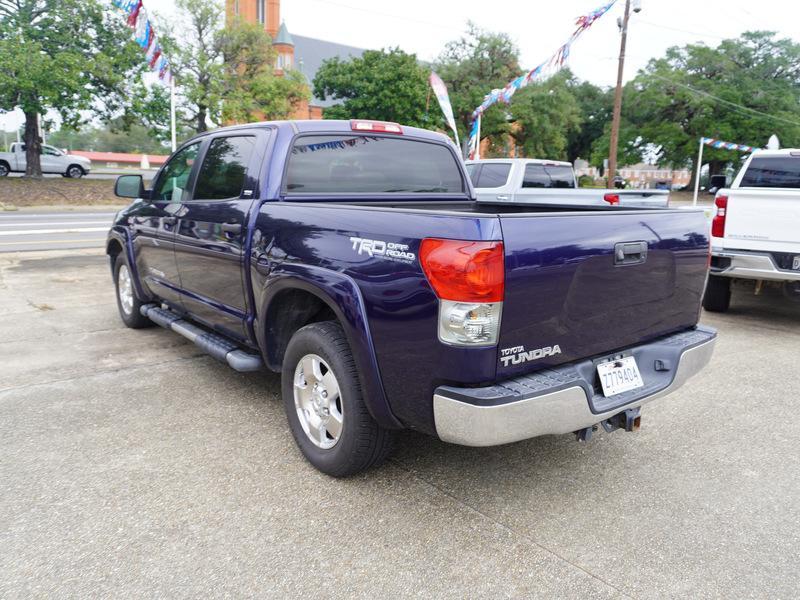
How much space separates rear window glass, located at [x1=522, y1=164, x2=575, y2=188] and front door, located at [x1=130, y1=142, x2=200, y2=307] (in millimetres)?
7655

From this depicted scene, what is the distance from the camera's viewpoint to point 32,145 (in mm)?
28141

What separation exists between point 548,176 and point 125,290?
27.5ft

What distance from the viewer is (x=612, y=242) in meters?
2.80

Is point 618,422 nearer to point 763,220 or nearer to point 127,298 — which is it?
point 763,220

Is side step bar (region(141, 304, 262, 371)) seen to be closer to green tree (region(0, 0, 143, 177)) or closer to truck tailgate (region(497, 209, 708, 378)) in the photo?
truck tailgate (region(497, 209, 708, 378))

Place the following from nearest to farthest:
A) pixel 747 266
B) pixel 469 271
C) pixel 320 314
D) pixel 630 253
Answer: pixel 469 271 → pixel 630 253 → pixel 320 314 → pixel 747 266

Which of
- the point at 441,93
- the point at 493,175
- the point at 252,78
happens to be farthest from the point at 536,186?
the point at 252,78

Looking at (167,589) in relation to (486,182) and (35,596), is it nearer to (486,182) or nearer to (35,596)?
(35,596)

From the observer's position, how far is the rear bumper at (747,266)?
6.29 meters

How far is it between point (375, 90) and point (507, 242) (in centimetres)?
4541

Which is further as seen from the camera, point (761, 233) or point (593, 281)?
point (761, 233)

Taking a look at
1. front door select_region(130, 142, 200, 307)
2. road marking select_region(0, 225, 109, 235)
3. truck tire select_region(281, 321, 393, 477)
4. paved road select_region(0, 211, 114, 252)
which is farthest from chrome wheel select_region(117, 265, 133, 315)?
road marking select_region(0, 225, 109, 235)

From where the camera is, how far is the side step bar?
3824 millimetres

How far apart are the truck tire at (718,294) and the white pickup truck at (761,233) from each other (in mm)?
218
